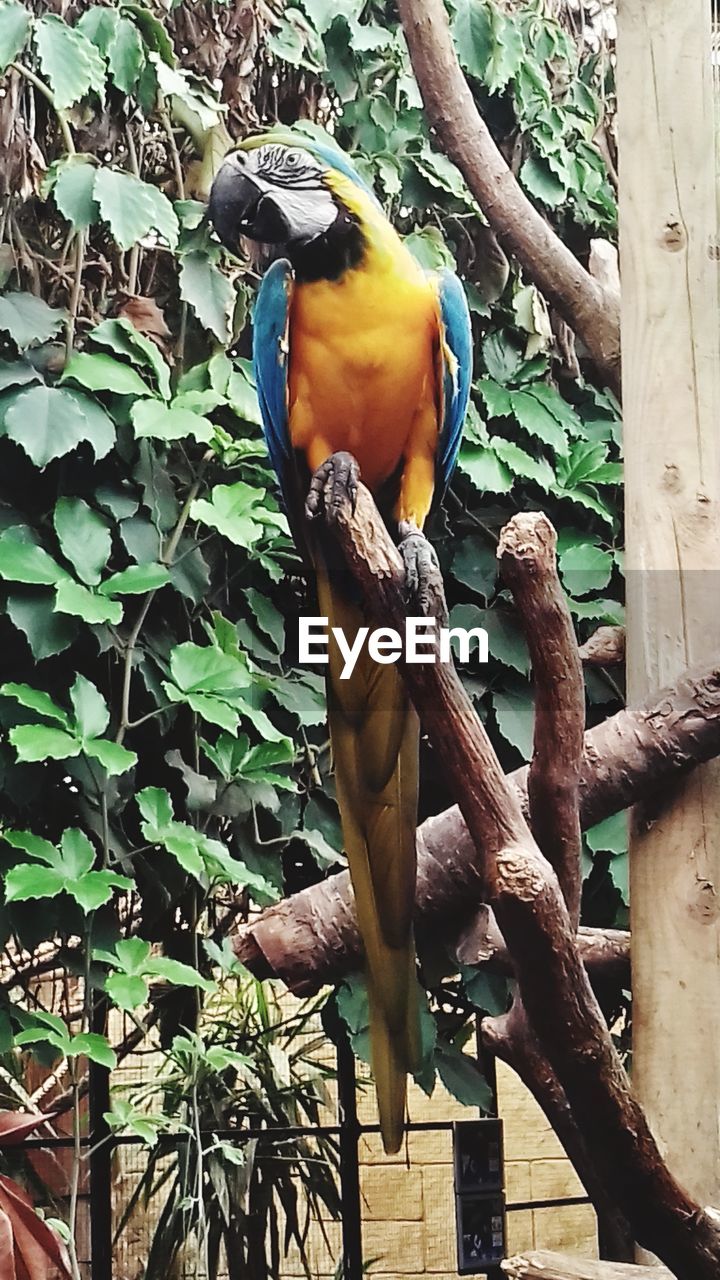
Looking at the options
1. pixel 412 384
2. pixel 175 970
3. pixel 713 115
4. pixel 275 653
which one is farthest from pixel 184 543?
pixel 713 115

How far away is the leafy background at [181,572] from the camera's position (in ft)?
4.60

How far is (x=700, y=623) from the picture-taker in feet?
4.59

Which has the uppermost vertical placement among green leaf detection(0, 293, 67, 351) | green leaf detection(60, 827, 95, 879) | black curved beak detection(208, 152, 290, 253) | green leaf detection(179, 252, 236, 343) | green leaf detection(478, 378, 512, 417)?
black curved beak detection(208, 152, 290, 253)

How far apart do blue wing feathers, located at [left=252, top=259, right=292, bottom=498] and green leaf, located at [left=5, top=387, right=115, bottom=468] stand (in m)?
0.18

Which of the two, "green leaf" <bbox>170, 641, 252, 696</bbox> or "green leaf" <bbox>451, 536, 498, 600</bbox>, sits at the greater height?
"green leaf" <bbox>451, 536, 498, 600</bbox>

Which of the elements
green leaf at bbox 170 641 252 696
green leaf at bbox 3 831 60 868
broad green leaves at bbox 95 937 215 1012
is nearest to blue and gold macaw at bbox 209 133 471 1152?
green leaf at bbox 170 641 252 696

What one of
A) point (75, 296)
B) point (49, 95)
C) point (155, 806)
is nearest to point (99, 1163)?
point (155, 806)

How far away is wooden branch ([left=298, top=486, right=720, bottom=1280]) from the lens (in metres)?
1.08

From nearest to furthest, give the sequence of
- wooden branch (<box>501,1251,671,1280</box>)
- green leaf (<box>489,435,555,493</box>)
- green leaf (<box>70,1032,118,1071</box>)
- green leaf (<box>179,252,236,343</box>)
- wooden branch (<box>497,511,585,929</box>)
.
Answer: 1. wooden branch (<box>497,511,585,929</box>)
2. wooden branch (<box>501,1251,671,1280</box>)
3. green leaf (<box>70,1032,118,1071</box>)
4. green leaf (<box>179,252,236,343</box>)
5. green leaf (<box>489,435,555,493</box>)

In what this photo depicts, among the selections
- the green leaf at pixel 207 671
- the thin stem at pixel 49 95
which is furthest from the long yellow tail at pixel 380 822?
the thin stem at pixel 49 95

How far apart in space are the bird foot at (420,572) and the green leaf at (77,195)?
Result: 1.61ft

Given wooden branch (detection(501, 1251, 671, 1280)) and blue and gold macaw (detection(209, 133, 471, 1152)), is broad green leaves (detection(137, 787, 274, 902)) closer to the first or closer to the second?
blue and gold macaw (detection(209, 133, 471, 1152))

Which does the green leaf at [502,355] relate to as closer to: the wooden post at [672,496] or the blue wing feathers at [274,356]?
the wooden post at [672,496]

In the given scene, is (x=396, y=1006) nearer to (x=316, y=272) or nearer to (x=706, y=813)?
(x=706, y=813)
